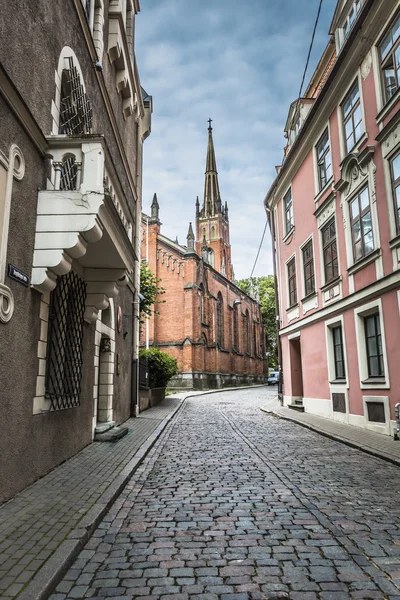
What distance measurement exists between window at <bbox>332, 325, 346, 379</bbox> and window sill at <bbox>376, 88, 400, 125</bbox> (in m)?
5.94

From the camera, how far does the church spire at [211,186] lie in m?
71.5

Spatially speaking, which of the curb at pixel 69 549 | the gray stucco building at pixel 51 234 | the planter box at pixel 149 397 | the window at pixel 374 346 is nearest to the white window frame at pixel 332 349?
the window at pixel 374 346

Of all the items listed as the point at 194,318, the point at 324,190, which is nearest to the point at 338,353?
the point at 324,190

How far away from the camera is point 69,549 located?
367cm

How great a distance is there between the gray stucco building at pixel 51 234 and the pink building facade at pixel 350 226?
6.30 meters

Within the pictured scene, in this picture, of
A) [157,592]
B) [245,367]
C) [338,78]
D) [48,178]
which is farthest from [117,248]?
[245,367]

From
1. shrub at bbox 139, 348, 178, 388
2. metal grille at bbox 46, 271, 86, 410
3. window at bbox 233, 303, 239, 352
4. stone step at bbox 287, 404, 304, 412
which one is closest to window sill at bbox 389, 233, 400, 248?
metal grille at bbox 46, 271, 86, 410

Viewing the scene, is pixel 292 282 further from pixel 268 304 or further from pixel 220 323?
pixel 268 304

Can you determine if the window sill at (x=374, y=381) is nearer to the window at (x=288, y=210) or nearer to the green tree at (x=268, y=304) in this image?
the window at (x=288, y=210)

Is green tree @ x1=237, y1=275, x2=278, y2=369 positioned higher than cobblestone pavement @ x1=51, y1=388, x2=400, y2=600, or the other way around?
green tree @ x1=237, y1=275, x2=278, y2=369

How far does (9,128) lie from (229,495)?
197 inches

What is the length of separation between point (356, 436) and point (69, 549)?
8.13 m

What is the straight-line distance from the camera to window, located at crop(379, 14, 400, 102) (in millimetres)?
10438

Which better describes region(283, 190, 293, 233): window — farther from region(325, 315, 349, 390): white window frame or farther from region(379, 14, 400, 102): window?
region(379, 14, 400, 102): window
